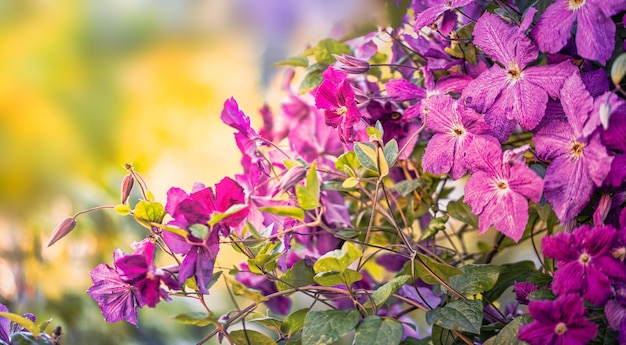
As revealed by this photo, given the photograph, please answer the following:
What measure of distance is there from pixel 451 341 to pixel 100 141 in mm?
1096

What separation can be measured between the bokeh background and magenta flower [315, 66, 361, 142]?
660 millimetres

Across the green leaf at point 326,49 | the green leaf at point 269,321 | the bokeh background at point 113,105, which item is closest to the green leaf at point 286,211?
the green leaf at point 269,321

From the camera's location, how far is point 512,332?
394 millimetres

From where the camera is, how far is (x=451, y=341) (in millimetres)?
463

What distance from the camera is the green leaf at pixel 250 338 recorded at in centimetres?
45

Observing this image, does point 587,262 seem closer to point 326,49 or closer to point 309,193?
point 309,193

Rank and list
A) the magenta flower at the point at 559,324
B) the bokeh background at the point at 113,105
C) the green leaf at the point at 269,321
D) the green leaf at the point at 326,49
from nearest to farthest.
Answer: the magenta flower at the point at 559,324 → the green leaf at the point at 269,321 → the green leaf at the point at 326,49 → the bokeh background at the point at 113,105

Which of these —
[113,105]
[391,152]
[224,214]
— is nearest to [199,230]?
[224,214]

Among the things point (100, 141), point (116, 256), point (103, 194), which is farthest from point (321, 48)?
point (100, 141)

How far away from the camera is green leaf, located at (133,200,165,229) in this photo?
40 cm

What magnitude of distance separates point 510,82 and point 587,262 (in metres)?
0.11

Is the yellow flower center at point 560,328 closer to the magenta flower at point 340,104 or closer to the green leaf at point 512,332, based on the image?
the green leaf at point 512,332

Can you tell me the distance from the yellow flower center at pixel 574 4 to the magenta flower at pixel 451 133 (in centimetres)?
7

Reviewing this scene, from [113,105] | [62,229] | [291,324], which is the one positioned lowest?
[113,105]
